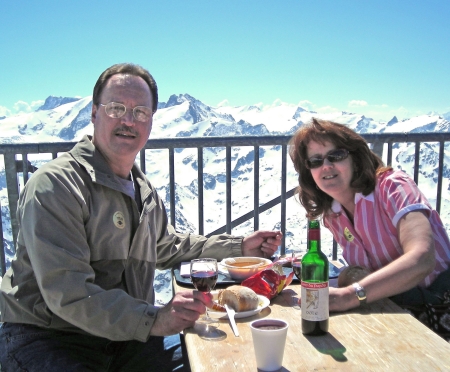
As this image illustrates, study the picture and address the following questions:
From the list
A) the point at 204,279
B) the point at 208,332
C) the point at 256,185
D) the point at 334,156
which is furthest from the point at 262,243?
the point at 256,185

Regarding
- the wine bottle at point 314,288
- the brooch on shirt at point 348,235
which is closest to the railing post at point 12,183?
the brooch on shirt at point 348,235

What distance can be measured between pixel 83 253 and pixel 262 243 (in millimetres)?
1250

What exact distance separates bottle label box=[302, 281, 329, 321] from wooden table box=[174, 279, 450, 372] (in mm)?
83

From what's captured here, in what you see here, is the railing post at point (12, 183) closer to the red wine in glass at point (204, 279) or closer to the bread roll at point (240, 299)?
the red wine in glass at point (204, 279)

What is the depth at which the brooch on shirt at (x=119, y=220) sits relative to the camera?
234 cm

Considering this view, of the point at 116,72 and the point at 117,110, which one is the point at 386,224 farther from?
the point at 116,72

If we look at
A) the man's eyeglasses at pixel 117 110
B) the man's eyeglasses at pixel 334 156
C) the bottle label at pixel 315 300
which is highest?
the man's eyeglasses at pixel 117 110

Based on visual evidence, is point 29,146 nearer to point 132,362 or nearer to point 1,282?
point 1,282

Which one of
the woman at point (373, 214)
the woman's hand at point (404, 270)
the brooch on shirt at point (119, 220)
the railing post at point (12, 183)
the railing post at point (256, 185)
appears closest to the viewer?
the woman's hand at point (404, 270)

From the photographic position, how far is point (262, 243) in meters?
2.94

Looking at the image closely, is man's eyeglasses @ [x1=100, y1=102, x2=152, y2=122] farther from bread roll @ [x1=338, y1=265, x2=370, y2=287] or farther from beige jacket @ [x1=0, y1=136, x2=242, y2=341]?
bread roll @ [x1=338, y1=265, x2=370, y2=287]

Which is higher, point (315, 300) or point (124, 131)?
point (124, 131)

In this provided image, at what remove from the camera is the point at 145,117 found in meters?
2.71

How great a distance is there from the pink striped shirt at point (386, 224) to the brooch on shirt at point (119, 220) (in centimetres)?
130
